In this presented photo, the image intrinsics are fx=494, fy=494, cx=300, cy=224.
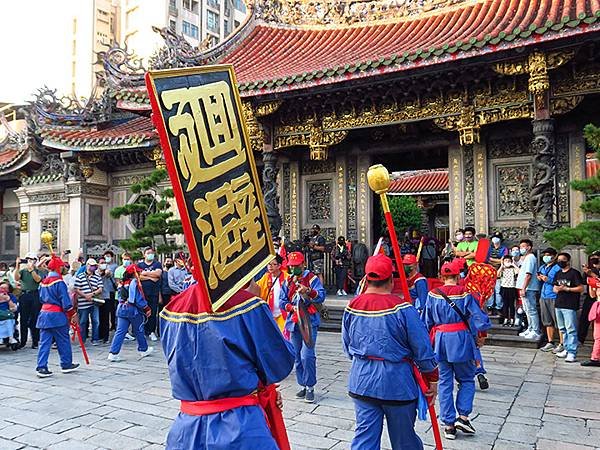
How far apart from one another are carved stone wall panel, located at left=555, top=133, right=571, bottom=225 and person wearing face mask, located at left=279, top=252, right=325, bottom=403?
623 cm

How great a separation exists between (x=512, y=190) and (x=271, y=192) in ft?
16.8

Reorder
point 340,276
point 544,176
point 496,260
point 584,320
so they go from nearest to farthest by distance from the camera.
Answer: point 584,320 → point 544,176 → point 496,260 → point 340,276

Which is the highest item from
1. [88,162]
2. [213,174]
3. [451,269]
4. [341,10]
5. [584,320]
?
[341,10]

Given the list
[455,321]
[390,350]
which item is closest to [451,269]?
[455,321]

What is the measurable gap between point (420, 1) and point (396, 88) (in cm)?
301

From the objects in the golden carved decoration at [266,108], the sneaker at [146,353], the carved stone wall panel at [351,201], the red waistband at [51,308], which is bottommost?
the sneaker at [146,353]

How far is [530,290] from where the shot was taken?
26.9 ft

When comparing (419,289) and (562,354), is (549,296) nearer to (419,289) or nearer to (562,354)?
(562,354)

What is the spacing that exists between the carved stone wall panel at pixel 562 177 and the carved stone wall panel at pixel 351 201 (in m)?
4.40

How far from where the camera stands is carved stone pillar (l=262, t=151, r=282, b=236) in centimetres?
1120

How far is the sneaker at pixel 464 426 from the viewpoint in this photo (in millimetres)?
4371

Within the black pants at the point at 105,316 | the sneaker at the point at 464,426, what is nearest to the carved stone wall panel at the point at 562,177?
the sneaker at the point at 464,426

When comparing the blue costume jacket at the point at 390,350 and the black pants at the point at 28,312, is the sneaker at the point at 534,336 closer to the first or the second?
the blue costume jacket at the point at 390,350

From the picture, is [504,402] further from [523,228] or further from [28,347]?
[28,347]
